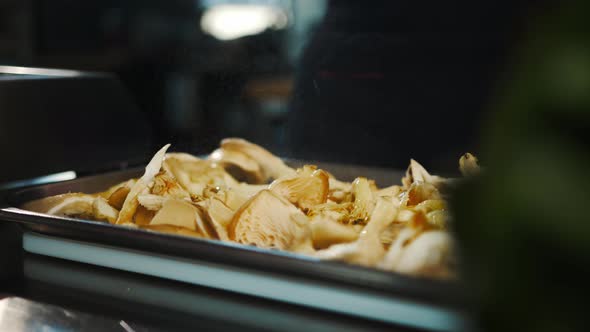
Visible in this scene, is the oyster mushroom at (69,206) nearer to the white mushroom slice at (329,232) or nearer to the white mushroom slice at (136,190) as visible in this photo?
the white mushroom slice at (136,190)

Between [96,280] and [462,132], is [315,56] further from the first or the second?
[96,280]

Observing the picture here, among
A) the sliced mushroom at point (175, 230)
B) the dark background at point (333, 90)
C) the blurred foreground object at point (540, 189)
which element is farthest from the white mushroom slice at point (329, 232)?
the dark background at point (333, 90)

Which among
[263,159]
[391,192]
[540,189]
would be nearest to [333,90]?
[263,159]

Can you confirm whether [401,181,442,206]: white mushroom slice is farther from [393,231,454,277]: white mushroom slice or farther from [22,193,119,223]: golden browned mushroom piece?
[22,193,119,223]: golden browned mushroom piece

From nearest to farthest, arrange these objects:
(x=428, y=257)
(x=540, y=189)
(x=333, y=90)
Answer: (x=540, y=189) < (x=428, y=257) < (x=333, y=90)

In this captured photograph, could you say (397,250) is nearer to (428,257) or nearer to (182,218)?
(428,257)
